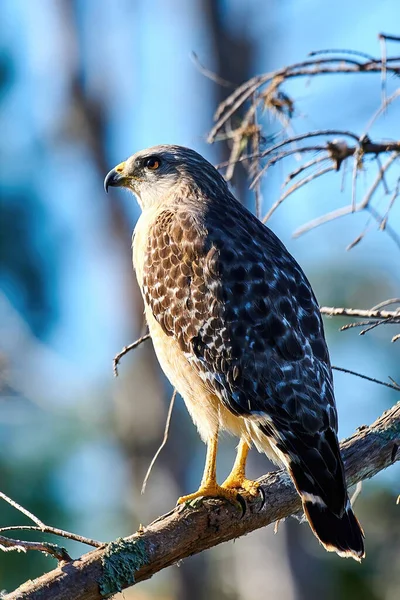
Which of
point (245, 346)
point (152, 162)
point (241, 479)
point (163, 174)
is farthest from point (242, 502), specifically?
point (152, 162)

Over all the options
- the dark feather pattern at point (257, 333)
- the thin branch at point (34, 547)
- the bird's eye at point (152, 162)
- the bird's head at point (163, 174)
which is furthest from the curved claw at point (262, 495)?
the bird's eye at point (152, 162)

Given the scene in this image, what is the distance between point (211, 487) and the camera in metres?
4.27

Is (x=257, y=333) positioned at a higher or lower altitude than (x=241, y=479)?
higher

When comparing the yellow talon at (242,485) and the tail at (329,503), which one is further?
the yellow talon at (242,485)

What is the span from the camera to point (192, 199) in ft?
16.7

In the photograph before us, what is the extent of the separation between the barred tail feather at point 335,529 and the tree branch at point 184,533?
1.06ft

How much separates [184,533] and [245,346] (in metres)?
0.87

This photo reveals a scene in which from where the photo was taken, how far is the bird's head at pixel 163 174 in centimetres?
527

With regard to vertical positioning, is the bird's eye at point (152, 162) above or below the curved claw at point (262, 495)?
above

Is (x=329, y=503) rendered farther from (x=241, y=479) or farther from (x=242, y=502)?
(x=241, y=479)

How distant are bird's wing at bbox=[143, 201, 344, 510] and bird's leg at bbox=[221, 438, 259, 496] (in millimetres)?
305

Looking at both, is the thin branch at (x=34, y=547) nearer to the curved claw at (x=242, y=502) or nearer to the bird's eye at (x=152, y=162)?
the curved claw at (x=242, y=502)

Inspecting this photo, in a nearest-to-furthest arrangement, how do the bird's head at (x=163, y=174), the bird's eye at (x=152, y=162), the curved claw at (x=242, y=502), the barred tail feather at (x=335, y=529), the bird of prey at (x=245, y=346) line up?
the barred tail feather at (x=335, y=529) < the bird of prey at (x=245, y=346) < the curved claw at (x=242, y=502) < the bird's head at (x=163, y=174) < the bird's eye at (x=152, y=162)

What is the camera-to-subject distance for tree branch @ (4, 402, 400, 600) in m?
3.26
